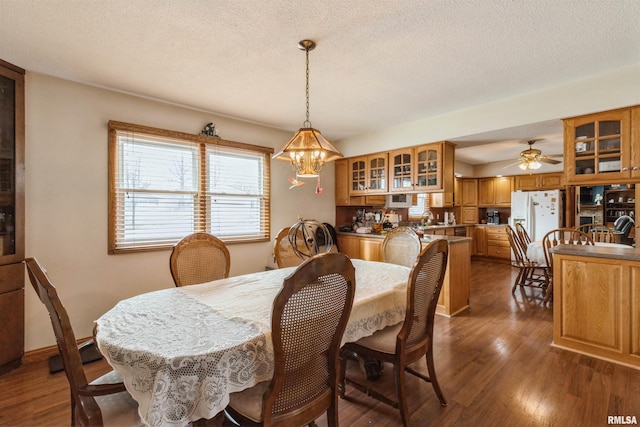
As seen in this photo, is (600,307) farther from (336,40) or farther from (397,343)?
(336,40)

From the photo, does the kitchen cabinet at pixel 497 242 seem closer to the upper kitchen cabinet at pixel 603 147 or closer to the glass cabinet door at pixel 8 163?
the upper kitchen cabinet at pixel 603 147

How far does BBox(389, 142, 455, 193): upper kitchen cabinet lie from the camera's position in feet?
12.7

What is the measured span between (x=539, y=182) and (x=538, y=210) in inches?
33.6

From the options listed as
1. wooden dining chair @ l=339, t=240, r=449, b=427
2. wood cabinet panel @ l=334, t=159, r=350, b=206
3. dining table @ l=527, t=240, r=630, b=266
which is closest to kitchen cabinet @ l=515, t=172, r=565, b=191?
dining table @ l=527, t=240, r=630, b=266

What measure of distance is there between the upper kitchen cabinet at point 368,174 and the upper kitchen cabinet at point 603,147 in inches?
84.9

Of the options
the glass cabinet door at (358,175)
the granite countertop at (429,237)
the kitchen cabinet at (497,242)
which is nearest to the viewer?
the granite countertop at (429,237)

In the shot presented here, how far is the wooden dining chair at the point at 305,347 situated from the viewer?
1107 mm

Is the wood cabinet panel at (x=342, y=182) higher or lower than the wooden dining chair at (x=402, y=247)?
higher

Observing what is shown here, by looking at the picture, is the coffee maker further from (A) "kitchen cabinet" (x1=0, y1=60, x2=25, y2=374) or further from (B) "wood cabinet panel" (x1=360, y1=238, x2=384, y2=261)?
(A) "kitchen cabinet" (x1=0, y1=60, x2=25, y2=374)

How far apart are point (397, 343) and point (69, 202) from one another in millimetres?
3014

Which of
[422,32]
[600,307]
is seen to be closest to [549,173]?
[600,307]

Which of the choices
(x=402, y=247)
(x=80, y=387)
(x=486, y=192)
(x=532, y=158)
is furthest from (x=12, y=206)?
(x=486, y=192)

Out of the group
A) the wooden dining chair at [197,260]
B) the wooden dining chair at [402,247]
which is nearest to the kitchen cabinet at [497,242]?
the wooden dining chair at [402,247]

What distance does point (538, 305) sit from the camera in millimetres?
3871
